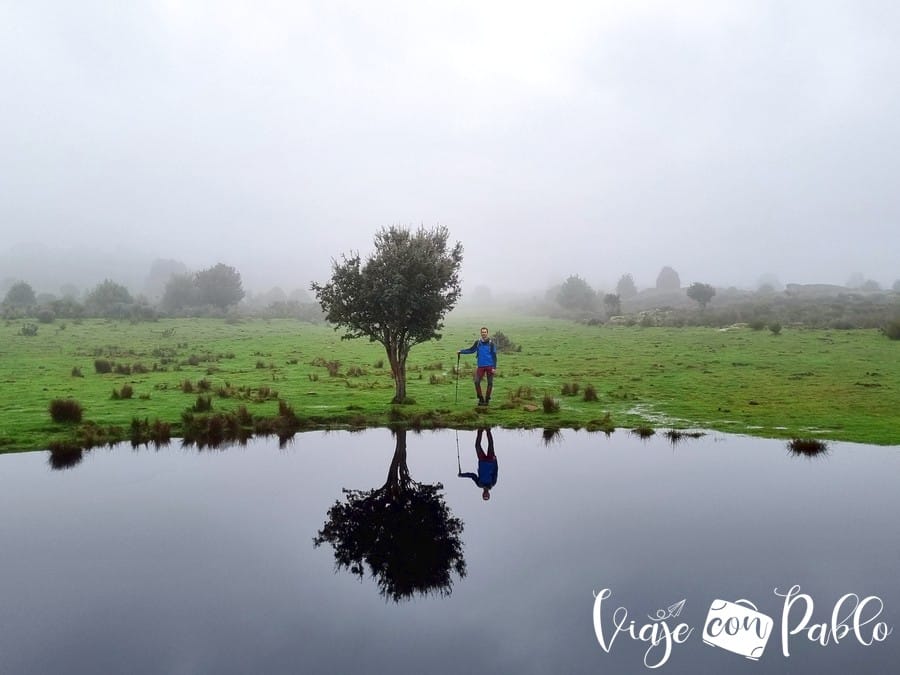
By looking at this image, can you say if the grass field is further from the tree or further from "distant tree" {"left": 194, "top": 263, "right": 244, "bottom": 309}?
"distant tree" {"left": 194, "top": 263, "right": 244, "bottom": 309}

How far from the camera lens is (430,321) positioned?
82.9ft

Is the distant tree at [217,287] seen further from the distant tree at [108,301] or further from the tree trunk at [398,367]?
the tree trunk at [398,367]

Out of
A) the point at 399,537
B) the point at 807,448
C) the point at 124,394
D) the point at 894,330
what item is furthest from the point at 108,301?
the point at 807,448

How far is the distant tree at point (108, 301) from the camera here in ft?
284

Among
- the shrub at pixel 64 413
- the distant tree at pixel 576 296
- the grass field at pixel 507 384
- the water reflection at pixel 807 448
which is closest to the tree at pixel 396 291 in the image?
the grass field at pixel 507 384

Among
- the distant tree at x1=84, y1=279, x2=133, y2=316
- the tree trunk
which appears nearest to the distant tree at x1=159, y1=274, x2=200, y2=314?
the distant tree at x1=84, y1=279, x2=133, y2=316

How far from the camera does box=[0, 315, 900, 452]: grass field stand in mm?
22172

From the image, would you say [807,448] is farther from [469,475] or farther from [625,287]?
Answer: [625,287]

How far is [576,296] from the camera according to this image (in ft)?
424

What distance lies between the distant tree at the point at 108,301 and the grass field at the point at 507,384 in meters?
30.3

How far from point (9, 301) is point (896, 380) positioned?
12062 centimetres

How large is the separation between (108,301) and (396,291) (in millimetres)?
87801

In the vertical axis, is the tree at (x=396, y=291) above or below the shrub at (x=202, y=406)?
above

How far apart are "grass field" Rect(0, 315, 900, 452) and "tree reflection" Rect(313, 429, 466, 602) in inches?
327
